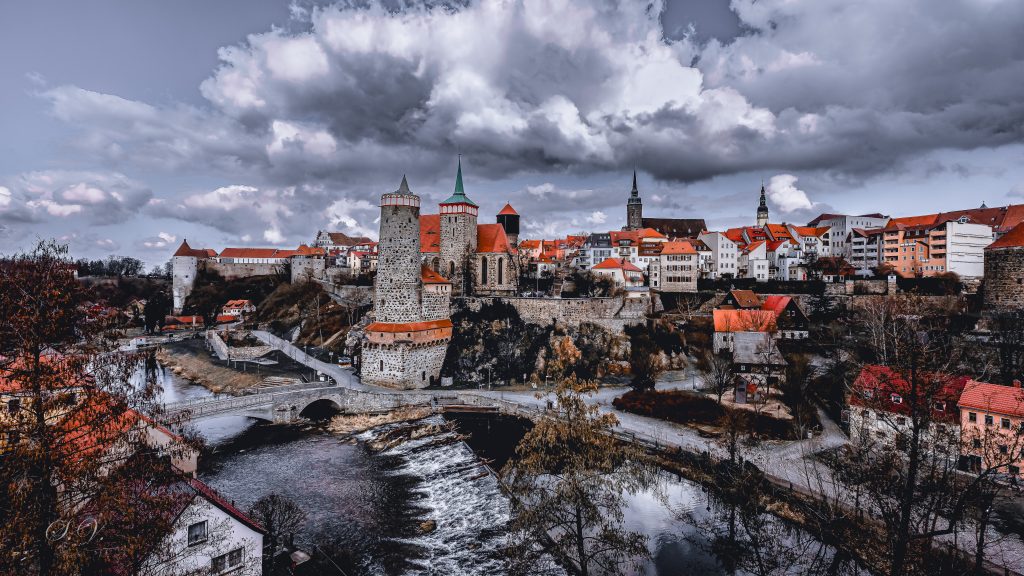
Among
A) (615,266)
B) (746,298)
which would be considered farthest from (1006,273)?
(615,266)

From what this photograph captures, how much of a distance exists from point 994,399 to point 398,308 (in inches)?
1229

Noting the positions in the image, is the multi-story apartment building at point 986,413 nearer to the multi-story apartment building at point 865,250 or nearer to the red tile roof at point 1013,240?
the red tile roof at point 1013,240

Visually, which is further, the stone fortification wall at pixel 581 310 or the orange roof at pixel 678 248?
the orange roof at pixel 678 248

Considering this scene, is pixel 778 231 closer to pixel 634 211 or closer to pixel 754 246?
pixel 754 246

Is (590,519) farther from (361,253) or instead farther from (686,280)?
(361,253)

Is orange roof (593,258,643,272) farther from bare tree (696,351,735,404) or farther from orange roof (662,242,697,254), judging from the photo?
bare tree (696,351,735,404)

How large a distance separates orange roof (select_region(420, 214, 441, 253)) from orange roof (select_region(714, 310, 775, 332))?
2596 centimetres

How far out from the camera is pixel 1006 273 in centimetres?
3272

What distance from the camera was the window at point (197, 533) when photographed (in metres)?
11.0

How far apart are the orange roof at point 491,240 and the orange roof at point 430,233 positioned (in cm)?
400

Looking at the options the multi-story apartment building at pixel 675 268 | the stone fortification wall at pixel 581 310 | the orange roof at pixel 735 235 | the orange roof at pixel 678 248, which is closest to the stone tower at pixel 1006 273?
the multi-story apartment building at pixel 675 268

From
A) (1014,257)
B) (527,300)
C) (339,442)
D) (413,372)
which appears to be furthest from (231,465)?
(1014,257)

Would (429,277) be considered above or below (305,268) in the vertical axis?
below

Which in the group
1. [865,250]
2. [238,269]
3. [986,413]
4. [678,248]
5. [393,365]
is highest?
[678,248]
